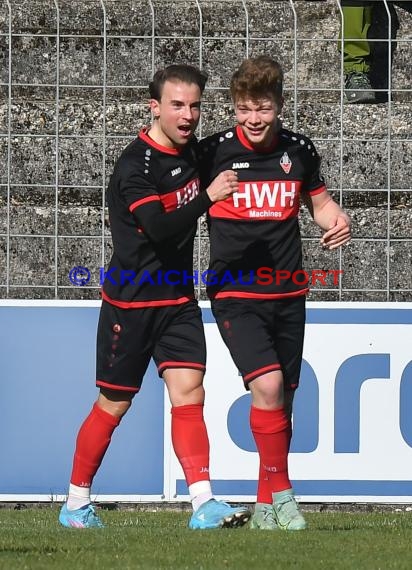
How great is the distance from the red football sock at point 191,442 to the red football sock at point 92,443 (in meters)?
0.32

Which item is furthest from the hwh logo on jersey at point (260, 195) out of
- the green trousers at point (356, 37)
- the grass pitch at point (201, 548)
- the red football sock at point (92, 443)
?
the green trousers at point (356, 37)

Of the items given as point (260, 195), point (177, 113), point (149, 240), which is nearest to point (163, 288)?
point (149, 240)

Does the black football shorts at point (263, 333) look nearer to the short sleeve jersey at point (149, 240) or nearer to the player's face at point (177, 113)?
the short sleeve jersey at point (149, 240)

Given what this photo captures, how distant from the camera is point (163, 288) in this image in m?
5.96

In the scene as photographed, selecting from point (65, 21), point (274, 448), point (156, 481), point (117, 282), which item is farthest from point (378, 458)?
point (65, 21)

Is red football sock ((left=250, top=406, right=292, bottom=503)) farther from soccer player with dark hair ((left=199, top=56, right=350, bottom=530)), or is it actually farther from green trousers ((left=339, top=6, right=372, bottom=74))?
green trousers ((left=339, top=6, right=372, bottom=74))

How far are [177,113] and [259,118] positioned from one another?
1.15ft

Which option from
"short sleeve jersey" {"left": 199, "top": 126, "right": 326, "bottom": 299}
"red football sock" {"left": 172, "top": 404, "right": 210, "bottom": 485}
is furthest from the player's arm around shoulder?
"red football sock" {"left": 172, "top": 404, "right": 210, "bottom": 485}

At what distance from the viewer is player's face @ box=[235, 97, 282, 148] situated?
5949 millimetres

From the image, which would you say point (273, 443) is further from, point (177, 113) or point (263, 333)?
point (177, 113)

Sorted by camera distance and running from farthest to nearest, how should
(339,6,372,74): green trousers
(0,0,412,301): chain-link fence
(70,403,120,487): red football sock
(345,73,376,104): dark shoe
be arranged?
(345,73,376,104): dark shoe → (339,6,372,74): green trousers → (0,0,412,301): chain-link fence → (70,403,120,487): red football sock

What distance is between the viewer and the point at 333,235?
6035mm

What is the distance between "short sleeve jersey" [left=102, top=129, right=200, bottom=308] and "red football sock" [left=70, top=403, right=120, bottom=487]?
53 centimetres

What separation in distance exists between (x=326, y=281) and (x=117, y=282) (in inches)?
120
